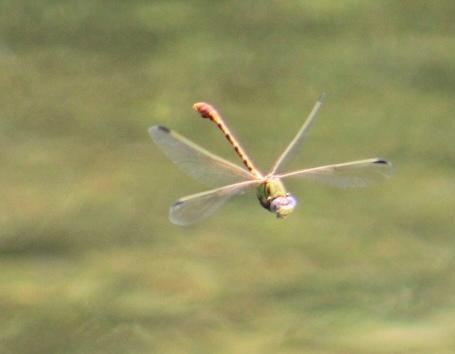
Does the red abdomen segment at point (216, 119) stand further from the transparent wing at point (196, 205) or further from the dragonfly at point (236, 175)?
the transparent wing at point (196, 205)

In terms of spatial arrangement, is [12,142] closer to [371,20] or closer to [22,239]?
[22,239]

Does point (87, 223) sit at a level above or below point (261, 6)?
below

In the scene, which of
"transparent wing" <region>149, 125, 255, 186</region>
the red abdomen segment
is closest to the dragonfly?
"transparent wing" <region>149, 125, 255, 186</region>

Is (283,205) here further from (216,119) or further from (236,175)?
(216,119)

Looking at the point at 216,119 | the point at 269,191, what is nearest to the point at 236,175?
the point at 269,191

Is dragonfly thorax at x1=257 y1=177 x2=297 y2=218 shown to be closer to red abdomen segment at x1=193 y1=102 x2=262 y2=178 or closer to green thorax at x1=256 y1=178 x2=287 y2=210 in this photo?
green thorax at x1=256 y1=178 x2=287 y2=210

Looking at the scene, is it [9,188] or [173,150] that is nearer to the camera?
[173,150]

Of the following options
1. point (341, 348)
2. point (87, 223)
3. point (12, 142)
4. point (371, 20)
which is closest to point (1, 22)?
point (12, 142)
